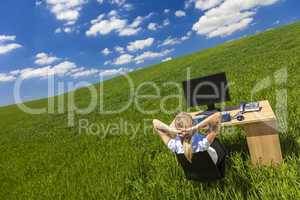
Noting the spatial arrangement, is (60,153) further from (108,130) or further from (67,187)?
(67,187)

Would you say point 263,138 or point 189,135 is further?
point 263,138

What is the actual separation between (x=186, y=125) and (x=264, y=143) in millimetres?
2395

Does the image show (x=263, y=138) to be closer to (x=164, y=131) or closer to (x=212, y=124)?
(x=212, y=124)

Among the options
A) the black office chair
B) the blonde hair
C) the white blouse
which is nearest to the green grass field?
the black office chair

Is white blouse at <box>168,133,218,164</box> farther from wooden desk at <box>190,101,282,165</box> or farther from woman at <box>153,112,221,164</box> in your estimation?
wooden desk at <box>190,101,282,165</box>

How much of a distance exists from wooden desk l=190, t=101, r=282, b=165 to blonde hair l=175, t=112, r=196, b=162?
6.24 feet

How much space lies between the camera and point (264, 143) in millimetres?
7418

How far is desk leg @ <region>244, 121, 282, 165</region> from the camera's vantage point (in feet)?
24.1

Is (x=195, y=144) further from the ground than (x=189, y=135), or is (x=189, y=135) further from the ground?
(x=189, y=135)

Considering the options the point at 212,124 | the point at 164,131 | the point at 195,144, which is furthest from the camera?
the point at 164,131

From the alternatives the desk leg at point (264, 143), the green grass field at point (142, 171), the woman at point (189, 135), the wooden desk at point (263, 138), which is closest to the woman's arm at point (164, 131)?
the woman at point (189, 135)

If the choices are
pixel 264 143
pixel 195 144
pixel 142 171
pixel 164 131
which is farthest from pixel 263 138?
pixel 142 171

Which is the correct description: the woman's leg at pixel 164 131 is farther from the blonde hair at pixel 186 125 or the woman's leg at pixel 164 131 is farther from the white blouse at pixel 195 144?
the blonde hair at pixel 186 125

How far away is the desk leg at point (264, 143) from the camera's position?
7348 mm
